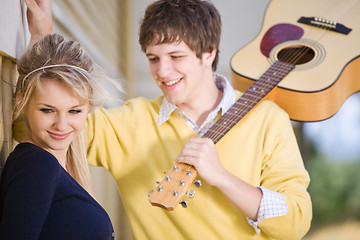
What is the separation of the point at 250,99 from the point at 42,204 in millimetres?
848

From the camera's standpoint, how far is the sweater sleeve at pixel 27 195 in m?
0.92

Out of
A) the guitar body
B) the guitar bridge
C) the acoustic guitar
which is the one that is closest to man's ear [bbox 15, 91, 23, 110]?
the acoustic guitar

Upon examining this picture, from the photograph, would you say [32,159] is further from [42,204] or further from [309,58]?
[309,58]

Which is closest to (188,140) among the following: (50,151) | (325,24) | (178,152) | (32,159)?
(178,152)

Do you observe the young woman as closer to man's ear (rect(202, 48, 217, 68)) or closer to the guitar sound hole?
man's ear (rect(202, 48, 217, 68))

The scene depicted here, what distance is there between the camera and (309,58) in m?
1.84

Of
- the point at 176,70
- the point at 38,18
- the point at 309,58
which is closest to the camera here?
the point at 38,18

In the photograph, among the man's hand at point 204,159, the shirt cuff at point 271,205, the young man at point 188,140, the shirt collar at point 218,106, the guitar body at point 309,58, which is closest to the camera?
the man's hand at point 204,159

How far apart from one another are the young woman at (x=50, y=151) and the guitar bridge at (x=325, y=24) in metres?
1.14

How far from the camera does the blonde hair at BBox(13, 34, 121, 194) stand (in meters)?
1.09

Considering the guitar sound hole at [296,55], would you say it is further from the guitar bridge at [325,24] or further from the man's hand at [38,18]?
the man's hand at [38,18]

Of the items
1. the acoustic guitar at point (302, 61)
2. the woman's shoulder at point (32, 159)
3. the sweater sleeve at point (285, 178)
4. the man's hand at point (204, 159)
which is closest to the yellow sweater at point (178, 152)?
the sweater sleeve at point (285, 178)

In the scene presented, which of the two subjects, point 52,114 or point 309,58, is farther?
point 309,58

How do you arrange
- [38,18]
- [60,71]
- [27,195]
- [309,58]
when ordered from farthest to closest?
[309,58] → [38,18] → [60,71] → [27,195]
